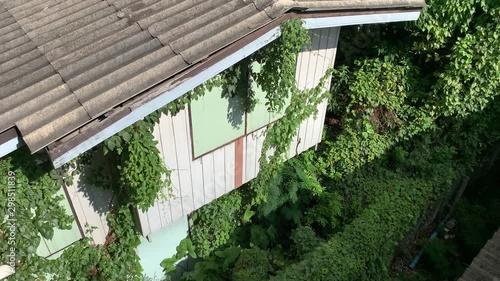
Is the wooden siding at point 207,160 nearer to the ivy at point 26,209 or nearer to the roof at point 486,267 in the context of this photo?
the ivy at point 26,209

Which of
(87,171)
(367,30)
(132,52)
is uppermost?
(367,30)

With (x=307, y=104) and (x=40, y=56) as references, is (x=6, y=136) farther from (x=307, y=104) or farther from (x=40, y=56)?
(x=307, y=104)

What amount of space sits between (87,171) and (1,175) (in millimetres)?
1079

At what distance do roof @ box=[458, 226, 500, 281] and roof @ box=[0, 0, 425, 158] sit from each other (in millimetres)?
3054

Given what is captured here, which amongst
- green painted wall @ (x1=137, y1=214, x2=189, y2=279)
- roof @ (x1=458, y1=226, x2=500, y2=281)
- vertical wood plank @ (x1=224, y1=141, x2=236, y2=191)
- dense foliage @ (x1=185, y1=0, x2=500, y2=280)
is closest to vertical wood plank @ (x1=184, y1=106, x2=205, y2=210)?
vertical wood plank @ (x1=224, y1=141, x2=236, y2=191)

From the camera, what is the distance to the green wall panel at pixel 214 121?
5754 millimetres

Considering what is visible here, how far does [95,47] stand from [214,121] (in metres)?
2.34

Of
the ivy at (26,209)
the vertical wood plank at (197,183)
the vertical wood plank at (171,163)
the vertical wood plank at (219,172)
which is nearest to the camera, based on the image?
the ivy at (26,209)

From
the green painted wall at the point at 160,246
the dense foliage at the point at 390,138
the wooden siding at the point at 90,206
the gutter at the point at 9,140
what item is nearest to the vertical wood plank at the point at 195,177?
the green painted wall at the point at 160,246

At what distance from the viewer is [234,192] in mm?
7879

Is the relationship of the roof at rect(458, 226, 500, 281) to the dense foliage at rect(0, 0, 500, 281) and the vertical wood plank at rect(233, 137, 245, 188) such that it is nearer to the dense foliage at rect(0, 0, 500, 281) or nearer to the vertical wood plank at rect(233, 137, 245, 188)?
the dense foliage at rect(0, 0, 500, 281)

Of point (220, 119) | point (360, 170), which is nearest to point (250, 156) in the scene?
point (220, 119)

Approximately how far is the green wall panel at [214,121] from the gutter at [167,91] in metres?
1.57

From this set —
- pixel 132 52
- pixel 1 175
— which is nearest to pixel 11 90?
pixel 132 52
